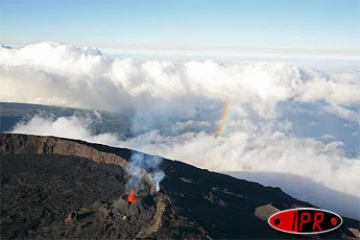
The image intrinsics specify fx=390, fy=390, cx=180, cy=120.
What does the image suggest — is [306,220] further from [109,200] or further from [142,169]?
[142,169]

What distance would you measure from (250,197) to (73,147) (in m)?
45.1

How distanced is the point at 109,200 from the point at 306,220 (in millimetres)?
48008

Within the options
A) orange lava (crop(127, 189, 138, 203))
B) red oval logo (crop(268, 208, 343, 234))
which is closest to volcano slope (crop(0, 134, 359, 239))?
orange lava (crop(127, 189, 138, 203))

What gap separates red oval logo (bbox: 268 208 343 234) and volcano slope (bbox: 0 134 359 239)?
99.9 feet

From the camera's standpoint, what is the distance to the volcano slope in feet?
202

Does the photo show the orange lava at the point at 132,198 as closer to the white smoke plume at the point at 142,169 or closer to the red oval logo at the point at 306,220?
the white smoke plume at the point at 142,169

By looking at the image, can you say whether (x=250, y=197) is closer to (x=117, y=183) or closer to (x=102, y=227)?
(x=117, y=183)

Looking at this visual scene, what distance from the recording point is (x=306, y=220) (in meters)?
30.5

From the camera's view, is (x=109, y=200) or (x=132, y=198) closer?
(x=132, y=198)

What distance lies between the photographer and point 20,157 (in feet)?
299

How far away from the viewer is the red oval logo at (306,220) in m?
30.0

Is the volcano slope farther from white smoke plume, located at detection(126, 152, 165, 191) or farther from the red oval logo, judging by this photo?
the red oval logo

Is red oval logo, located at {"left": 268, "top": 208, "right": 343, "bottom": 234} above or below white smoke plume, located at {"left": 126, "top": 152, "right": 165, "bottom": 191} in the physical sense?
above

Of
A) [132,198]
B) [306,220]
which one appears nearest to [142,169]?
[132,198]
